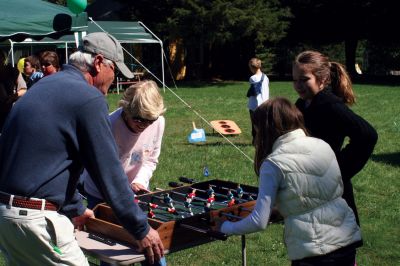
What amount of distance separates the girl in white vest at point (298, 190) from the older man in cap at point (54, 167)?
61 centimetres

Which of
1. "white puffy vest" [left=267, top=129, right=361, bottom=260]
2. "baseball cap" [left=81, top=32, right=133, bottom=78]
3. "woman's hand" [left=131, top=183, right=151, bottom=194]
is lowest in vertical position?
"woman's hand" [left=131, top=183, right=151, bottom=194]

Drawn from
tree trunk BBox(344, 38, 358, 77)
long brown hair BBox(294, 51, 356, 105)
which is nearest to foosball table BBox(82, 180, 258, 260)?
long brown hair BBox(294, 51, 356, 105)

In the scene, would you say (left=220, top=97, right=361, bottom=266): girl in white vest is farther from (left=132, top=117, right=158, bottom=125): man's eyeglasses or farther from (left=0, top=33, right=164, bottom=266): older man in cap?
(left=132, top=117, right=158, bottom=125): man's eyeglasses

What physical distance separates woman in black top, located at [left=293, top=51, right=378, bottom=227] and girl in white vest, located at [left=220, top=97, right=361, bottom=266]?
16.8 inches

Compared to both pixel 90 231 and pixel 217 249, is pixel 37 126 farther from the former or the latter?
pixel 217 249

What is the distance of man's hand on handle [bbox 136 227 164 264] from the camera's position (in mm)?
2775

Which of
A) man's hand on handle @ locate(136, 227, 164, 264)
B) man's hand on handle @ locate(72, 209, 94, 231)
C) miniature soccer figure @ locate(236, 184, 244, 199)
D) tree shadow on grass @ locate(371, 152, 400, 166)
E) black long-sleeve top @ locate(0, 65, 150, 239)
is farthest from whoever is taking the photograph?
tree shadow on grass @ locate(371, 152, 400, 166)

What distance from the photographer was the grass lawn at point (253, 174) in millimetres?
5441

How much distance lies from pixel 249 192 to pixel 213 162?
218 inches

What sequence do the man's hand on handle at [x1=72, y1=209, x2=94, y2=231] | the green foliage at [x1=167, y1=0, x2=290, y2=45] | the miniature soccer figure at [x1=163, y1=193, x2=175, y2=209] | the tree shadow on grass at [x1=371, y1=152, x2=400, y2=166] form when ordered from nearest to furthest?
the man's hand on handle at [x1=72, y1=209, x2=94, y2=231], the miniature soccer figure at [x1=163, y1=193, x2=175, y2=209], the tree shadow on grass at [x1=371, y1=152, x2=400, y2=166], the green foliage at [x1=167, y1=0, x2=290, y2=45]

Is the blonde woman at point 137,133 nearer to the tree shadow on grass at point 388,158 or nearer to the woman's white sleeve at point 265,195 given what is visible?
the woman's white sleeve at point 265,195

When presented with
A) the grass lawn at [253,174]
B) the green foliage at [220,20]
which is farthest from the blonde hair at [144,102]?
the green foliage at [220,20]

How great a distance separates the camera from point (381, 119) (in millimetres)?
14852

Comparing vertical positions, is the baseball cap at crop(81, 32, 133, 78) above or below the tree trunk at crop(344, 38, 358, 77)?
above
